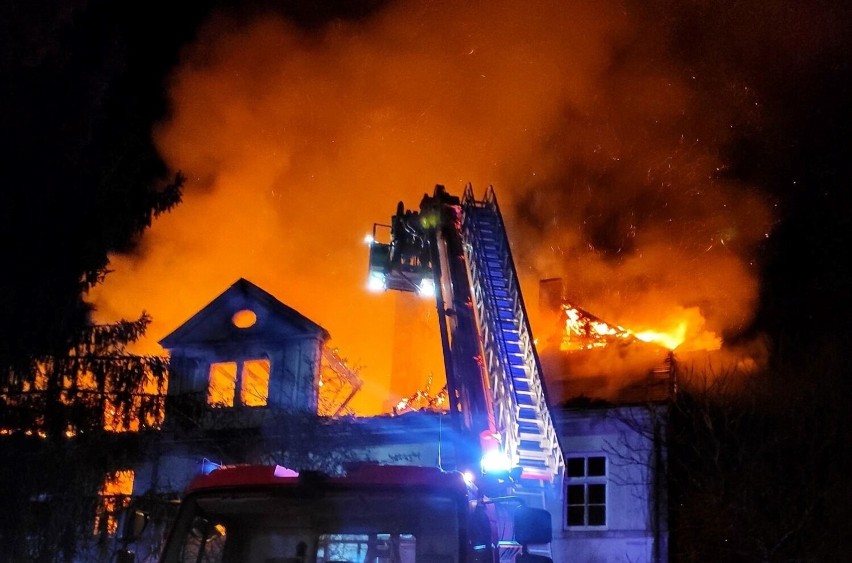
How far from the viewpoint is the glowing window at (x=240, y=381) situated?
1697 centimetres

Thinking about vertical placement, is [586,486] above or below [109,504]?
above

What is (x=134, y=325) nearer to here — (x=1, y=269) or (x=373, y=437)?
(x=1, y=269)

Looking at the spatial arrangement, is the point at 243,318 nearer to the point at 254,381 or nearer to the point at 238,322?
the point at 238,322

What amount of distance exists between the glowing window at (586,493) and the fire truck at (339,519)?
9.03 m

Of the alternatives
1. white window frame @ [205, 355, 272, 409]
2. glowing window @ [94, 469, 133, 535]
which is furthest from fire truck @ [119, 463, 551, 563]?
white window frame @ [205, 355, 272, 409]

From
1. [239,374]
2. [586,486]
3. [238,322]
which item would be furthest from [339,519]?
[238,322]

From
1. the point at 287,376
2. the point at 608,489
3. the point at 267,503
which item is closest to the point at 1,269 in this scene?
the point at 287,376

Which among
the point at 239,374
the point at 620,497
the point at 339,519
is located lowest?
the point at 339,519

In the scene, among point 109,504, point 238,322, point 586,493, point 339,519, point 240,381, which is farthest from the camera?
point 238,322

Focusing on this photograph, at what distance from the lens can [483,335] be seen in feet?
37.9

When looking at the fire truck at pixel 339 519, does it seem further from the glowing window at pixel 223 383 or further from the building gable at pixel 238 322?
the building gable at pixel 238 322

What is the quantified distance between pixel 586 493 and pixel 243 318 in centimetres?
818

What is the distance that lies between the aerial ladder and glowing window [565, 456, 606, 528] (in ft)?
11.0

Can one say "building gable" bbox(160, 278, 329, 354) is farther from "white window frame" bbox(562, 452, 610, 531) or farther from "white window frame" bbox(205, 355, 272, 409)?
"white window frame" bbox(562, 452, 610, 531)
